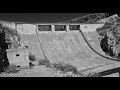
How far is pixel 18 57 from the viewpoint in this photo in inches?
645

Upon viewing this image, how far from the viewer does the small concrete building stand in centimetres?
1609

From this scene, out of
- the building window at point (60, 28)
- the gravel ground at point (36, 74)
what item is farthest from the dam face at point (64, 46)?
the gravel ground at point (36, 74)

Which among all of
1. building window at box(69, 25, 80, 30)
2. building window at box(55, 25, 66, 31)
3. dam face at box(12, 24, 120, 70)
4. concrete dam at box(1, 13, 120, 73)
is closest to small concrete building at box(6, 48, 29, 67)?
concrete dam at box(1, 13, 120, 73)

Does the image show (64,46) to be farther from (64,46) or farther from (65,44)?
(65,44)

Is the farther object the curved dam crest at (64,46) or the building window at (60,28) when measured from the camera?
the building window at (60,28)

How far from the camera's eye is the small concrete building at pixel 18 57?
16094mm

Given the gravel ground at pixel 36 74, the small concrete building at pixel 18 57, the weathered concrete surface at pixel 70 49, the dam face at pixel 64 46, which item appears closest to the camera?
the gravel ground at pixel 36 74

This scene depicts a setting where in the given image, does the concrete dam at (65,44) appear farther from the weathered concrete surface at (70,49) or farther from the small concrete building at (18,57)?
the small concrete building at (18,57)

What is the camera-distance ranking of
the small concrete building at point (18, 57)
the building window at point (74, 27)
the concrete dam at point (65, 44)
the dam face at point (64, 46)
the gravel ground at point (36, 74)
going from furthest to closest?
1. the building window at point (74, 27)
2. the dam face at point (64, 46)
3. the concrete dam at point (65, 44)
4. the small concrete building at point (18, 57)
5. the gravel ground at point (36, 74)

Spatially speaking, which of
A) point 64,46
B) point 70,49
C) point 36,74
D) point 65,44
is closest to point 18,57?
point 36,74
